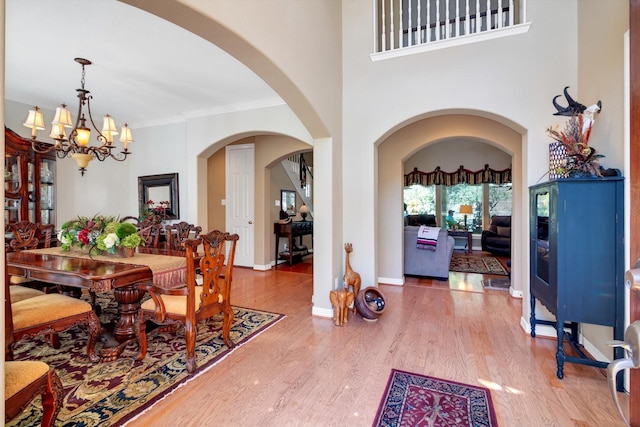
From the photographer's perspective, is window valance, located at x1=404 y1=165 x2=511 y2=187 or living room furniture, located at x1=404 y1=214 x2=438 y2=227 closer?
window valance, located at x1=404 y1=165 x2=511 y2=187

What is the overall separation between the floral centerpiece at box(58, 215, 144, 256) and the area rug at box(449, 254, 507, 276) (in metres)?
5.30

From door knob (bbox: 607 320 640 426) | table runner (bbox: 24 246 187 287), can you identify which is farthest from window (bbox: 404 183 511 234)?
door knob (bbox: 607 320 640 426)

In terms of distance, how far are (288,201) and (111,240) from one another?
4360 millimetres

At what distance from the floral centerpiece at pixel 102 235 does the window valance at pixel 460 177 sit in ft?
24.7

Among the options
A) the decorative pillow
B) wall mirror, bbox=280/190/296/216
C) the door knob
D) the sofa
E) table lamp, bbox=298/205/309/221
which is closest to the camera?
the door knob

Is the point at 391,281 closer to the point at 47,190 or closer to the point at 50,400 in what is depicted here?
the point at 50,400

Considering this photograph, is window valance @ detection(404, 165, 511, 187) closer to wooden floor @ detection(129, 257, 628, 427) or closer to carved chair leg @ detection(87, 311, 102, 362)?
wooden floor @ detection(129, 257, 628, 427)

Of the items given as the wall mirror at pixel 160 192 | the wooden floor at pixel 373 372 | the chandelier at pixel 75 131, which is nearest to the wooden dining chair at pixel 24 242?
the chandelier at pixel 75 131

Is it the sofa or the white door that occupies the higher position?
the white door

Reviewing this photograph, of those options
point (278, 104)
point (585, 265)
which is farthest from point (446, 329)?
point (278, 104)

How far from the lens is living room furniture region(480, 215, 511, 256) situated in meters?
7.08

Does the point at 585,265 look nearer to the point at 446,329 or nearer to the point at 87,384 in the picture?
the point at 446,329

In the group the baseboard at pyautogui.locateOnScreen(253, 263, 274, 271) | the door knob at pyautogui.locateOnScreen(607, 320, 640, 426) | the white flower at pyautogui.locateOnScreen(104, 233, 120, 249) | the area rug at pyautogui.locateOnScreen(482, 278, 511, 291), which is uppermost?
the white flower at pyautogui.locateOnScreen(104, 233, 120, 249)

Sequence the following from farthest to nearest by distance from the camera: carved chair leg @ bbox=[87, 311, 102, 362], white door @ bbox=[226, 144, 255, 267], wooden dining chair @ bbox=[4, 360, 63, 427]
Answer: white door @ bbox=[226, 144, 255, 267] → carved chair leg @ bbox=[87, 311, 102, 362] → wooden dining chair @ bbox=[4, 360, 63, 427]
